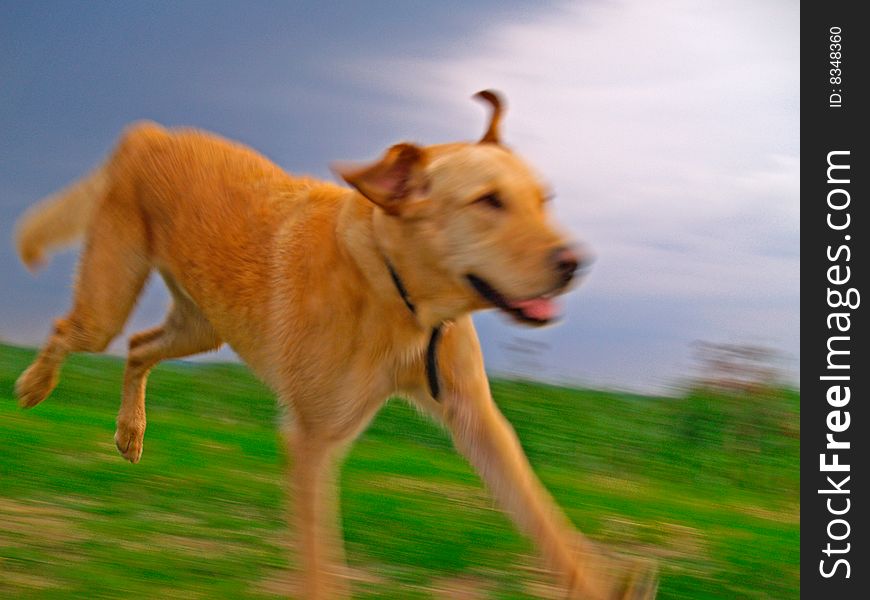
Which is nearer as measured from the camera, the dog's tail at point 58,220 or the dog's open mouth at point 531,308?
the dog's open mouth at point 531,308

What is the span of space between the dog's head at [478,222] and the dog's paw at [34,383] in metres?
2.43

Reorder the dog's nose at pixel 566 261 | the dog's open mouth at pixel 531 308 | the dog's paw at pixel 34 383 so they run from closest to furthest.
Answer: the dog's nose at pixel 566 261 → the dog's open mouth at pixel 531 308 → the dog's paw at pixel 34 383

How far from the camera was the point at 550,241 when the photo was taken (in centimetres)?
399

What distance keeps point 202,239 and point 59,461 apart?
1.97 m

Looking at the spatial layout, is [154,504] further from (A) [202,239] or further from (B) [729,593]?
(B) [729,593]

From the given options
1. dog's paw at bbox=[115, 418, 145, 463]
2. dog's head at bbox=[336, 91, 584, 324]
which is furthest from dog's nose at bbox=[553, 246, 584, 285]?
dog's paw at bbox=[115, 418, 145, 463]

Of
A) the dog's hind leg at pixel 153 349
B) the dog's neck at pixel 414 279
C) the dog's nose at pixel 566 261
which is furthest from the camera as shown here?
the dog's hind leg at pixel 153 349

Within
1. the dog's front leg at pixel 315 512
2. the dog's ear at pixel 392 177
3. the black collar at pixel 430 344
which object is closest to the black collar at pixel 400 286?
the black collar at pixel 430 344

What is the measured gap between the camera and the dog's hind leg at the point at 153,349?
5941mm

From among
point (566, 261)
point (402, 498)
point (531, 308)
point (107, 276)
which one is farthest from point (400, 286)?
point (402, 498)

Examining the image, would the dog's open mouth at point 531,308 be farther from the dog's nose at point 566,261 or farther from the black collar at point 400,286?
the black collar at point 400,286

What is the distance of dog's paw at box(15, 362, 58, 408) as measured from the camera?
582 cm

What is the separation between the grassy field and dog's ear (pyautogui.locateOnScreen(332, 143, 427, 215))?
1748mm

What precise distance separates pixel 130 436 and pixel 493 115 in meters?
2.71
